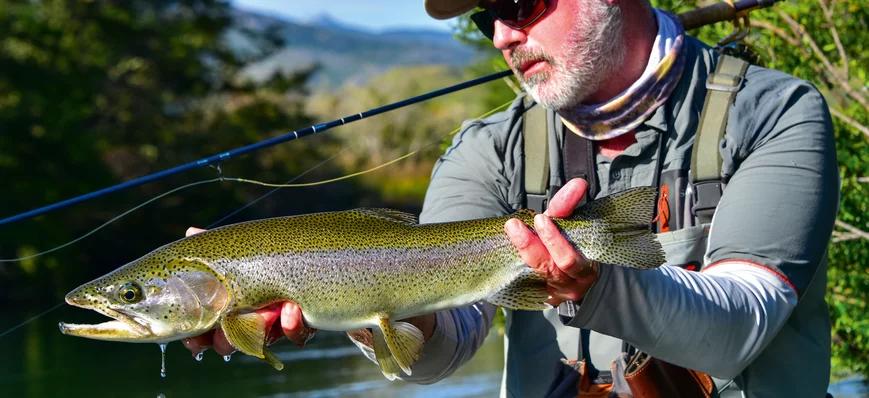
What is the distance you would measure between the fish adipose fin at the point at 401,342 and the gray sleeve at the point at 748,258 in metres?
0.45

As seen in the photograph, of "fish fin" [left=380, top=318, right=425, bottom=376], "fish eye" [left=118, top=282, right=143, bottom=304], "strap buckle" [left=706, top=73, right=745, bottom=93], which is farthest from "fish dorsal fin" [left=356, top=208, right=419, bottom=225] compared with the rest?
"strap buckle" [left=706, top=73, right=745, bottom=93]

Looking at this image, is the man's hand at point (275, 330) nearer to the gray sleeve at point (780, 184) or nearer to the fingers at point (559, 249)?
the fingers at point (559, 249)

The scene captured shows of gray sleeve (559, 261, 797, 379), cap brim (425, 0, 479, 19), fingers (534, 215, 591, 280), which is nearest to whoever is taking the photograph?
fingers (534, 215, 591, 280)

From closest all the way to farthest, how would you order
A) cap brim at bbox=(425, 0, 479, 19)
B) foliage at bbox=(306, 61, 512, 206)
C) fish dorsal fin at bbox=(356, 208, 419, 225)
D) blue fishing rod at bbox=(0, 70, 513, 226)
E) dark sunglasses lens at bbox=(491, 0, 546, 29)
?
fish dorsal fin at bbox=(356, 208, 419, 225), dark sunglasses lens at bbox=(491, 0, 546, 29), blue fishing rod at bbox=(0, 70, 513, 226), cap brim at bbox=(425, 0, 479, 19), foliage at bbox=(306, 61, 512, 206)

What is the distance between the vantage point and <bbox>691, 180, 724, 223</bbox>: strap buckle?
9.46 ft

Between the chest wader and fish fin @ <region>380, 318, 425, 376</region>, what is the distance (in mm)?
558

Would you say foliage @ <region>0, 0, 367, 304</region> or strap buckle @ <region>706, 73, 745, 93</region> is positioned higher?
strap buckle @ <region>706, 73, 745, 93</region>

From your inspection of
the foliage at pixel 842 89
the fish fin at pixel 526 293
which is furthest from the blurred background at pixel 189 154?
the fish fin at pixel 526 293

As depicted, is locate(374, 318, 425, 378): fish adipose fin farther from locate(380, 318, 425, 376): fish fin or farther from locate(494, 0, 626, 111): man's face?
locate(494, 0, 626, 111): man's face

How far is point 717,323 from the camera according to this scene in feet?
8.08

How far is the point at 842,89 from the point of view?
18.3 feet

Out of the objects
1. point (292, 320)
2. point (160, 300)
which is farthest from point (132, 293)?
point (292, 320)

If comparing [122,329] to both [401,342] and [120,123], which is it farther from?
[120,123]

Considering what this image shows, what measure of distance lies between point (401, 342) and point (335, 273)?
0.91ft
